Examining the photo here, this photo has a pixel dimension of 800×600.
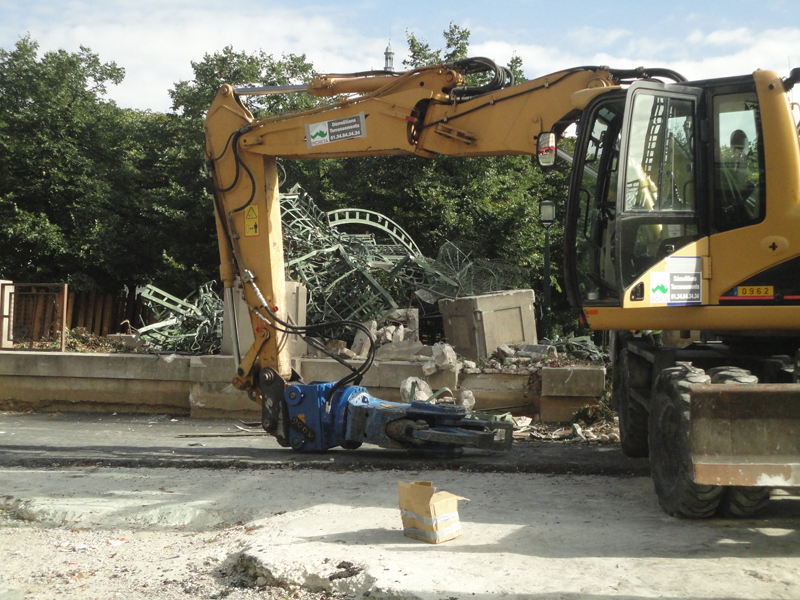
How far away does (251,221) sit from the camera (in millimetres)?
7852

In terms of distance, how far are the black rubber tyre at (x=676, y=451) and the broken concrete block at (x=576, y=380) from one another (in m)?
4.11

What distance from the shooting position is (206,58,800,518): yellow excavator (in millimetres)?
4562

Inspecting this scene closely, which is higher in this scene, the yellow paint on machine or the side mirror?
the side mirror

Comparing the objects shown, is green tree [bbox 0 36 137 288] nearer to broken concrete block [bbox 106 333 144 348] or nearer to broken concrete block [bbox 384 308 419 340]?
broken concrete block [bbox 106 333 144 348]

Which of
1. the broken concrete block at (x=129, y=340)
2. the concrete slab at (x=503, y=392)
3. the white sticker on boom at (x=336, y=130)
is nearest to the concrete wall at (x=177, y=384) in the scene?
the concrete slab at (x=503, y=392)

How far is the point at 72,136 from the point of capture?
21.1 meters

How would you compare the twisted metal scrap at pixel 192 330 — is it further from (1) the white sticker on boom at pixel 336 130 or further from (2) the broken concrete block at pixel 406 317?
(1) the white sticker on boom at pixel 336 130

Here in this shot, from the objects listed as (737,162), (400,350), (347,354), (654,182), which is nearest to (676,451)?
(654,182)

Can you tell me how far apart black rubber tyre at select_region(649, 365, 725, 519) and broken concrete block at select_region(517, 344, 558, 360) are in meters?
5.27

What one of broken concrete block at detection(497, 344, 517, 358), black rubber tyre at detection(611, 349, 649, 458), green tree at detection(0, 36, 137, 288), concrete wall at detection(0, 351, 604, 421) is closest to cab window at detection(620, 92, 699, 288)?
black rubber tyre at detection(611, 349, 649, 458)

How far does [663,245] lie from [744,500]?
1780 millimetres

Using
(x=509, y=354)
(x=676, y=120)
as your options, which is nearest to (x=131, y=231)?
(x=509, y=354)

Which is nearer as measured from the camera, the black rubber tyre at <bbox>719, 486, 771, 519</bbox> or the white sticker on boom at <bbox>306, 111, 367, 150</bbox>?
the black rubber tyre at <bbox>719, 486, 771, 519</bbox>

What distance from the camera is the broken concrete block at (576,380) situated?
9.52 meters
